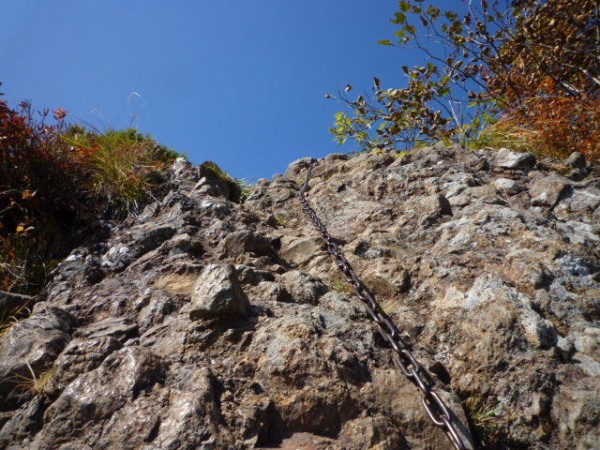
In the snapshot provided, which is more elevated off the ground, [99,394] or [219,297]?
[219,297]

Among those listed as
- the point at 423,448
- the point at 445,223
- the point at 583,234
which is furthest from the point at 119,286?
the point at 583,234

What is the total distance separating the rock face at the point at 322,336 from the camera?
5.39 feet

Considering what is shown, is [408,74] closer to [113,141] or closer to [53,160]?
[113,141]

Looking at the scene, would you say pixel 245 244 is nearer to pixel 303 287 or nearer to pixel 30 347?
pixel 303 287

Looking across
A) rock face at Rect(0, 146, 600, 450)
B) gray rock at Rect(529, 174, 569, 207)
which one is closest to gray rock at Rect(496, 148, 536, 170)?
rock face at Rect(0, 146, 600, 450)

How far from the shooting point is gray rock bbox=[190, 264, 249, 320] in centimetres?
213

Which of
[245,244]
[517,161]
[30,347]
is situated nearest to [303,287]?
[245,244]

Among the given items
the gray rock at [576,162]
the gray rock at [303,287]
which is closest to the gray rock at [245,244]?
the gray rock at [303,287]

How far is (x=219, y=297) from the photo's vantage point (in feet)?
7.00

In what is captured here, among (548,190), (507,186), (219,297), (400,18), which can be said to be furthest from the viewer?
(400,18)

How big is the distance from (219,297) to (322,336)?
59cm

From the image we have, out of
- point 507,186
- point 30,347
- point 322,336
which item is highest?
point 30,347

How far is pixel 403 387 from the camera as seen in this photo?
71.0 inches

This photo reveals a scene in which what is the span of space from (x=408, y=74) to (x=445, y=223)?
319 centimetres
